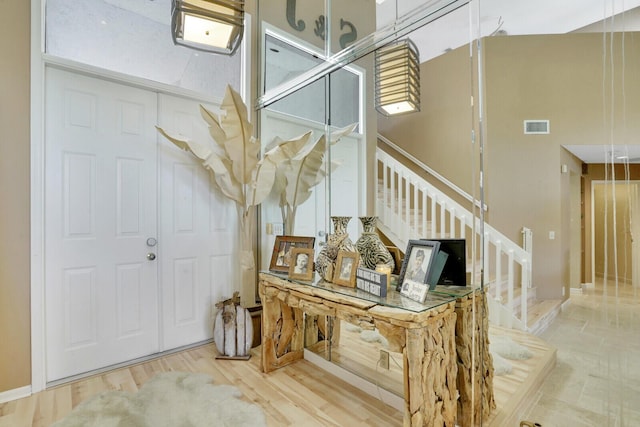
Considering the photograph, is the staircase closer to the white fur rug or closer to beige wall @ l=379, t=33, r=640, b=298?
beige wall @ l=379, t=33, r=640, b=298

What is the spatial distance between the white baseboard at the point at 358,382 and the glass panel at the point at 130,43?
2.59 meters

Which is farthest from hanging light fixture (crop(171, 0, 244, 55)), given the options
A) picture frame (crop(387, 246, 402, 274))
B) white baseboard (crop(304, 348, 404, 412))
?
white baseboard (crop(304, 348, 404, 412))

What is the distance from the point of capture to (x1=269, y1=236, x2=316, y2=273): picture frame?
2291 mm

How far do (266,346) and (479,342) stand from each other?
149cm

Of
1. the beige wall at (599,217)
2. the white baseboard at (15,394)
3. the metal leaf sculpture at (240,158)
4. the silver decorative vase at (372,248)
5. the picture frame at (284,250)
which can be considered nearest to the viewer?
the beige wall at (599,217)

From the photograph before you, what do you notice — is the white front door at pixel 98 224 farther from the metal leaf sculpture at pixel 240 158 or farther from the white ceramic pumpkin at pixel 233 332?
the white ceramic pumpkin at pixel 233 332

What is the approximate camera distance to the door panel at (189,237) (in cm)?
266

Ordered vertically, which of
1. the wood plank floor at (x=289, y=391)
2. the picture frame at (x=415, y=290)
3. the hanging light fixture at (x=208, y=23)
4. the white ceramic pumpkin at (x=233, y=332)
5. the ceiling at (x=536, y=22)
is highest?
the hanging light fixture at (x=208, y=23)

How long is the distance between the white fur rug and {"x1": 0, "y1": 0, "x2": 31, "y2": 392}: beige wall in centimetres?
63

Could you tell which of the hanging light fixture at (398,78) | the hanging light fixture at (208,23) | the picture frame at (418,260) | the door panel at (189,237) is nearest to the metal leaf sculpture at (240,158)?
the door panel at (189,237)

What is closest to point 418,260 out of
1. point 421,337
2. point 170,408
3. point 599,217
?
point 421,337

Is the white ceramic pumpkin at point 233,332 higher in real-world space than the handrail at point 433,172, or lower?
lower

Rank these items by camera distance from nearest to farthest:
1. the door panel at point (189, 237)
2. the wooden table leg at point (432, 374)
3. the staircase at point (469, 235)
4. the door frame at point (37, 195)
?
the wooden table leg at point (432, 374), the staircase at point (469, 235), the door frame at point (37, 195), the door panel at point (189, 237)

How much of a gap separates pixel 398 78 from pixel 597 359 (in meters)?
1.77
